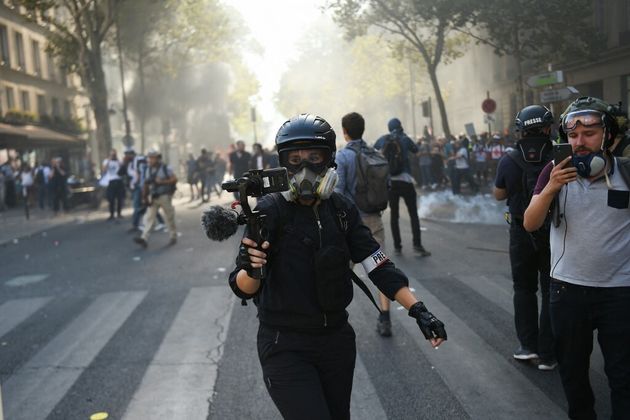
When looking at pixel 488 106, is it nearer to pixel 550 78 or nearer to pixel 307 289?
pixel 550 78

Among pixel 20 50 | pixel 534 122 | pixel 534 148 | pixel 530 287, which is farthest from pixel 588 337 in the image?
pixel 20 50

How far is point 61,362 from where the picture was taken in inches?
215

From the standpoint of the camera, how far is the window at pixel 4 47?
33.0 meters

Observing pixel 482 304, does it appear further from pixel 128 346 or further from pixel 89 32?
pixel 89 32

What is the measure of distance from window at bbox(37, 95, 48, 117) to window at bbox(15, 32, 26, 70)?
10.1 ft

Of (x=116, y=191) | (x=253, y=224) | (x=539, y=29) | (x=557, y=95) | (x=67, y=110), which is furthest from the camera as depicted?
(x=67, y=110)

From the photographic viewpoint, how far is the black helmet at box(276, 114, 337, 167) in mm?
2807

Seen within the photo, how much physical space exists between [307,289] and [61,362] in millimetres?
3495

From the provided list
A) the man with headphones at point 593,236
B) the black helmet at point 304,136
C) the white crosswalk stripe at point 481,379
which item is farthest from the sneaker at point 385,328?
the black helmet at point 304,136

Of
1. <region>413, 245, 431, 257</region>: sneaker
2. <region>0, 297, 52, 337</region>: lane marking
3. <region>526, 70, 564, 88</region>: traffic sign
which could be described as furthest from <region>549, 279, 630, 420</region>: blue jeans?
<region>526, 70, 564, 88</region>: traffic sign

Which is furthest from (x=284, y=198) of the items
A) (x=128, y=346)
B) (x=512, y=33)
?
(x=512, y=33)

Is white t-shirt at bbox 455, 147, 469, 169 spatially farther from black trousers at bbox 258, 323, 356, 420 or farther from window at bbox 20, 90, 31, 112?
window at bbox 20, 90, 31, 112

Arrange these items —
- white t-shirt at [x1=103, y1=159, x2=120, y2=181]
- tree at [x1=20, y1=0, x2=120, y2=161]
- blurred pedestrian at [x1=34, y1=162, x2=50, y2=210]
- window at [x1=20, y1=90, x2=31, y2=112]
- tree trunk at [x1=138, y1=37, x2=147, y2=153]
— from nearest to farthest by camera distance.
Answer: white t-shirt at [x1=103, y1=159, x2=120, y2=181] < blurred pedestrian at [x1=34, y1=162, x2=50, y2=210] < tree at [x1=20, y1=0, x2=120, y2=161] < window at [x1=20, y1=90, x2=31, y2=112] < tree trunk at [x1=138, y1=37, x2=147, y2=153]

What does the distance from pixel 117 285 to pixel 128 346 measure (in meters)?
3.03
